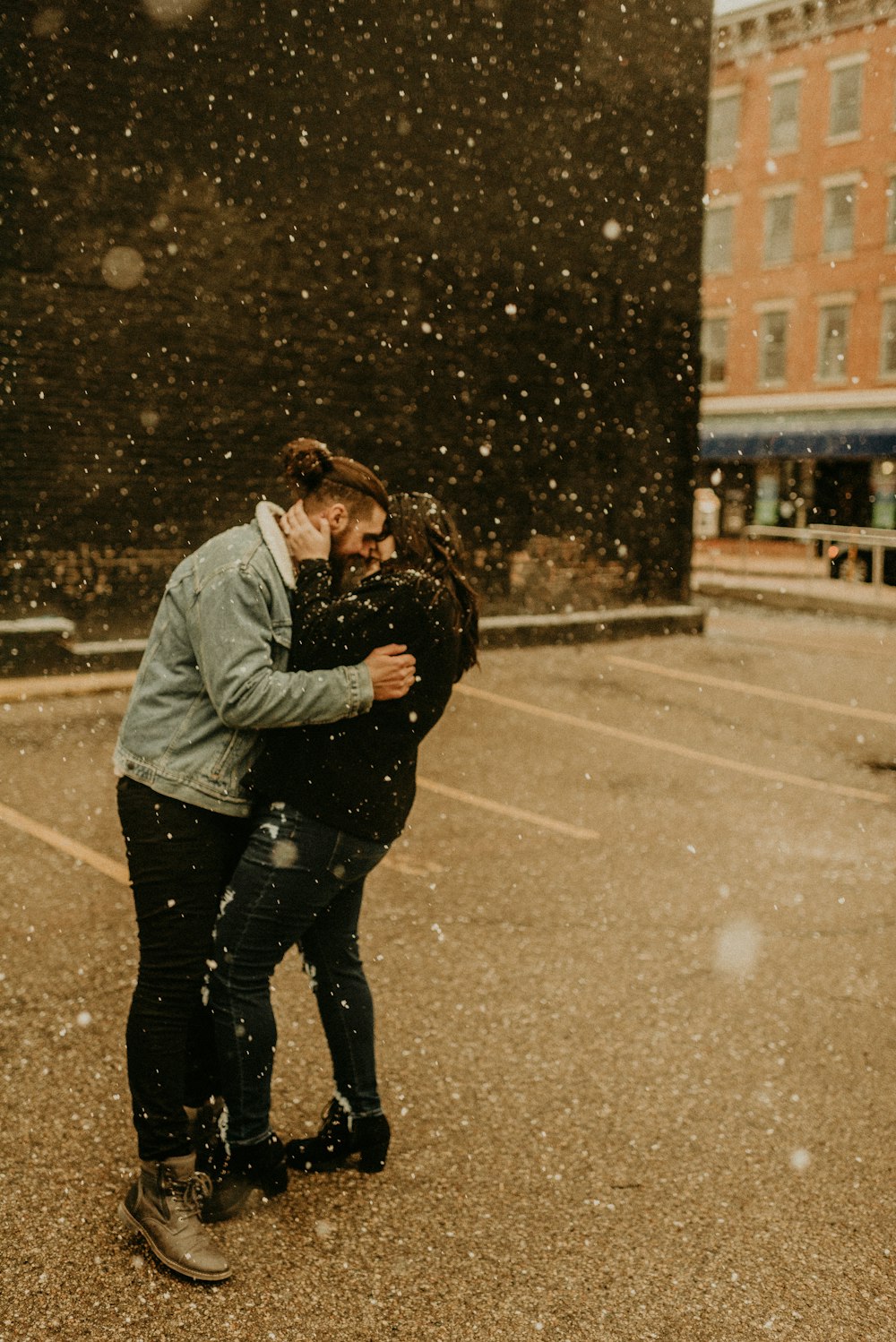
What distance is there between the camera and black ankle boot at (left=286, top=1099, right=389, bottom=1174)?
348cm

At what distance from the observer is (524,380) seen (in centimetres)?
1631

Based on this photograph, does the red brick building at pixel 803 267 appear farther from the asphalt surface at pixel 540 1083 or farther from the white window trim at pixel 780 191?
the asphalt surface at pixel 540 1083

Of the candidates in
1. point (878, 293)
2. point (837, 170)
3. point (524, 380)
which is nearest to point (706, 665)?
point (524, 380)

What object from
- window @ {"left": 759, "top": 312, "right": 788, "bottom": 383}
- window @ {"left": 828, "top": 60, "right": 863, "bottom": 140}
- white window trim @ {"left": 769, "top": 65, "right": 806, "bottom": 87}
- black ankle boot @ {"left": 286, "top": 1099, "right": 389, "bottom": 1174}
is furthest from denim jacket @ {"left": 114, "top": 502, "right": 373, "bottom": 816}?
white window trim @ {"left": 769, "top": 65, "right": 806, "bottom": 87}

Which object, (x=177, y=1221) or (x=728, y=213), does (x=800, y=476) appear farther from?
(x=177, y=1221)

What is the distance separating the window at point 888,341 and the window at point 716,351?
16.6ft

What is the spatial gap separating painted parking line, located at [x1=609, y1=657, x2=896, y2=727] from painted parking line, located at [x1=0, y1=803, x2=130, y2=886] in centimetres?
757

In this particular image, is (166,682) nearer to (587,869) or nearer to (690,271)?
(587,869)

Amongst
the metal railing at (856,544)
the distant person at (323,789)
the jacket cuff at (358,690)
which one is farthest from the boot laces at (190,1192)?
Result: the metal railing at (856,544)

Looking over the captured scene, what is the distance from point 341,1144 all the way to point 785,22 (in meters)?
38.3

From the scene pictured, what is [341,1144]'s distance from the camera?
350 centimetres

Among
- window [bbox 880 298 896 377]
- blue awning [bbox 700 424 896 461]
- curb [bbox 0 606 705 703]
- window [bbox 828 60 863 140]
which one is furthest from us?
window [bbox 828 60 863 140]

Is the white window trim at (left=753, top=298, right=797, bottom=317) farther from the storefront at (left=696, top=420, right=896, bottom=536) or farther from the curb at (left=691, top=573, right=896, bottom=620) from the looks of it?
the curb at (left=691, top=573, right=896, bottom=620)

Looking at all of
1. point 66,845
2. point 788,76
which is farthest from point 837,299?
point 66,845
